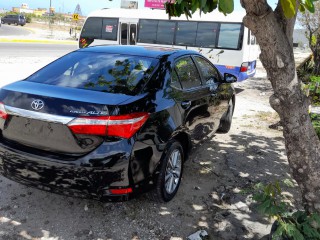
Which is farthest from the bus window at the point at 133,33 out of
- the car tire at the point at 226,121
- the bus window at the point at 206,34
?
the car tire at the point at 226,121

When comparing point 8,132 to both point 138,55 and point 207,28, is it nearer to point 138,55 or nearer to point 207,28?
point 138,55

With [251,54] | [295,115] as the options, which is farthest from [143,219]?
[251,54]

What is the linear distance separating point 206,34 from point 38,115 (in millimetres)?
11047

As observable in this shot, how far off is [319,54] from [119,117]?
39.2 ft

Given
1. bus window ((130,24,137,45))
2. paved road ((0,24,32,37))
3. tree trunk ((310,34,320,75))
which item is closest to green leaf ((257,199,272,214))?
tree trunk ((310,34,320,75))

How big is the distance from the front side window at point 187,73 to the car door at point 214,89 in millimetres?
178

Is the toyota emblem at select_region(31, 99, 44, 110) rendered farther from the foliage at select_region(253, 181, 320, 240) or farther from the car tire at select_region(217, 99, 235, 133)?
the car tire at select_region(217, 99, 235, 133)

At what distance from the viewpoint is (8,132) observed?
3.13 metres

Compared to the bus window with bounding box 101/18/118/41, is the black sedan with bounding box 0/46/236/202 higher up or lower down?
lower down

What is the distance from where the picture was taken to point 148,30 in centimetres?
1458

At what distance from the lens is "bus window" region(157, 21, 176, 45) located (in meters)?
13.9

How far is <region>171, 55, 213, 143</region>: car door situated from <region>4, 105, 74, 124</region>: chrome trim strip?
1.30 meters

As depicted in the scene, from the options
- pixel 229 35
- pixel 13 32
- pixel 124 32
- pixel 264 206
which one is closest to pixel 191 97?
pixel 264 206

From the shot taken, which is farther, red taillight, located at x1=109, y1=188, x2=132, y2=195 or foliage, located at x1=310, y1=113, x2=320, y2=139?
foliage, located at x1=310, y1=113, x2=320, y2=139
